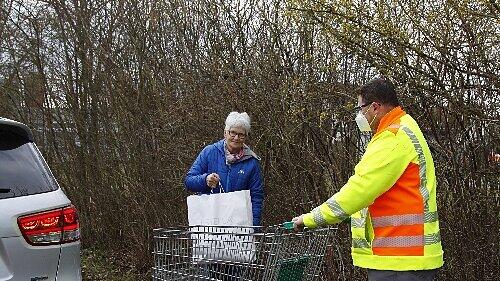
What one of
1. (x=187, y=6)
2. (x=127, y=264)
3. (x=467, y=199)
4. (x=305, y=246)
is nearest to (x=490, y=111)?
(x=467, y=199)

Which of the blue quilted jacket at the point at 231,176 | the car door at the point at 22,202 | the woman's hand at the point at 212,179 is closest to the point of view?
the car door at the point at 22,202

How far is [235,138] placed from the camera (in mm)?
5367

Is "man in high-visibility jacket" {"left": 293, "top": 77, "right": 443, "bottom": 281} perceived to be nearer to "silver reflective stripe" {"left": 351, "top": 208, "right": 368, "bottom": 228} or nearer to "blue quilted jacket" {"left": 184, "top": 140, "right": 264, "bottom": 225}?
"silver reflective stripe" {"left": 351, "top": 208, "right": 368, "bottom": 228}

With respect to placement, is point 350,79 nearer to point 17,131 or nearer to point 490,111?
point 490,111

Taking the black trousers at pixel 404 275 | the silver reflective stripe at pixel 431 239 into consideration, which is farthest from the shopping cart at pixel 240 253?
the silver reflective stripe at pixel 431 239

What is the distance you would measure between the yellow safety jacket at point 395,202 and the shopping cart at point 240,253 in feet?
0.98

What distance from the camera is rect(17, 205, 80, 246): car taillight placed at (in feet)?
14.2

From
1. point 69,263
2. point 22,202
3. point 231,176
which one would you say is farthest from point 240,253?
point 22,202

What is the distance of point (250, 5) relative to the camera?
7.88 m

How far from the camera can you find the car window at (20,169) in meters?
4.45

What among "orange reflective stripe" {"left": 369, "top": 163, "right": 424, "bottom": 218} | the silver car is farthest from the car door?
"orange reflective stripe" {"left": 369, "top": 163, "right": 424, "bottom": 218}

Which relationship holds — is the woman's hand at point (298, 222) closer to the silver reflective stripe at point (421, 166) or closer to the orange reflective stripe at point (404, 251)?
the orange reflective stripe at point (404, 251)

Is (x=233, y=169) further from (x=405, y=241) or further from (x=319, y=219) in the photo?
(x=405, y=241)

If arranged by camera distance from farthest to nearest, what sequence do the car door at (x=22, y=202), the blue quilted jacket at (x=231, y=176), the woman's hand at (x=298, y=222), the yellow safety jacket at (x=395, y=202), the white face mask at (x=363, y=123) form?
the blue quilted jacket at (x=231, y=176), the car door at (x=22, y=202), the white face mask at (x=363, y=123), the woman's hand at (x=298, y=222), the yellow safety jacket at (x=395, y=202)
